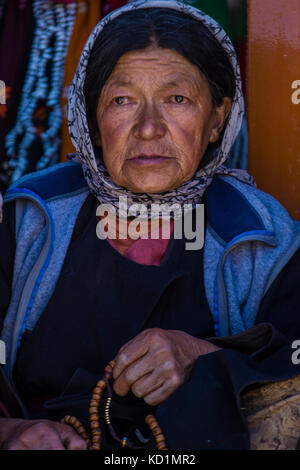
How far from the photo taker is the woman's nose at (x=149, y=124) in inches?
87.9

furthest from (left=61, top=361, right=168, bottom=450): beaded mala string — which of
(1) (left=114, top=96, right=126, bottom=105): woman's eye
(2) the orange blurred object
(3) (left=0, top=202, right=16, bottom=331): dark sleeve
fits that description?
(2) the orange blurred object

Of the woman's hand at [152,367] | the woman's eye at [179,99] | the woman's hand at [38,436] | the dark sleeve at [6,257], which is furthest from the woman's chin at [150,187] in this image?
the woman's hand at [38,436]

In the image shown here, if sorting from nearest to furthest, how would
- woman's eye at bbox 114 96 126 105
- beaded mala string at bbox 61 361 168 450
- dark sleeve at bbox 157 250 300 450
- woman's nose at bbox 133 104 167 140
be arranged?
dark sleeve at bbox 157 250 300 450 < beaded mala string at bbox 61 361 168 450 < woman's nose at bbox 133 104 167 140 < woman's eye at bbox 114 96 126 105

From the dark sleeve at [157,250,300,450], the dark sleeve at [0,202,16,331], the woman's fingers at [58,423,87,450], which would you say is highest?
the dark sleeve at [0,202,16,331]

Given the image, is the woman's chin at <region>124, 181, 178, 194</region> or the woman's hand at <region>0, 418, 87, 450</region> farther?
the woman's chin at <region>124, 181, 178, 194</region>

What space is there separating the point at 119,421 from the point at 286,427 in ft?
1.56

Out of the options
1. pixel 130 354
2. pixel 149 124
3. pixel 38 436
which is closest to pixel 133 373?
pixel 130 354

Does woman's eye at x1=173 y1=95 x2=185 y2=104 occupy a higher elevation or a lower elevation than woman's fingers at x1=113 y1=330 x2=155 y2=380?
higher

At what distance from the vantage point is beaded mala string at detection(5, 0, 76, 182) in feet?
10.3

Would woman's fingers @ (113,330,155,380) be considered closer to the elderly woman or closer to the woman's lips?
the elderly woman

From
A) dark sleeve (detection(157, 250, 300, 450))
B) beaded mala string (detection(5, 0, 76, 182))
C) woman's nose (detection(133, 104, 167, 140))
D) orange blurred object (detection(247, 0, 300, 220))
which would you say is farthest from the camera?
beaded mala string (detection(5, 0, 76, 182))

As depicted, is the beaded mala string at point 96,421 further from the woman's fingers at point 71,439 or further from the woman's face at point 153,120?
the woman's face at point 153,120

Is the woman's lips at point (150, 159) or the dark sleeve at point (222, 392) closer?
the dark sleeve at point (222, 392)
